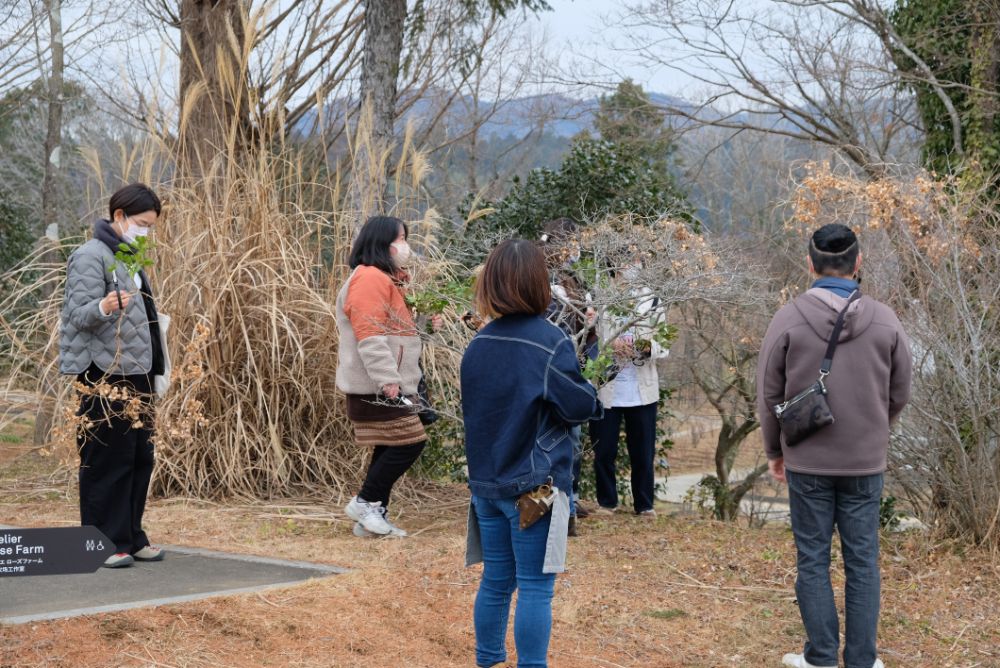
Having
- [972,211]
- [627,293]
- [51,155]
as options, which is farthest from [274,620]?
[51,155]

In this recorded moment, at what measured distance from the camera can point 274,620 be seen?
14.1 feet

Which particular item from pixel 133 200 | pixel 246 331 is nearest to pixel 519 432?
pixel 133 200

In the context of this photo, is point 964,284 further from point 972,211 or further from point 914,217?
point 972,211

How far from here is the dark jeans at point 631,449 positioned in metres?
6.73

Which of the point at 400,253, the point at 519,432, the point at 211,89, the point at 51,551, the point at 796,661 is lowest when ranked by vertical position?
the point at 796,661

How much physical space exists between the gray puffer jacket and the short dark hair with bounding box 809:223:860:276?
294 centimetres

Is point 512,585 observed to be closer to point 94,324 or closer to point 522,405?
point 522,405

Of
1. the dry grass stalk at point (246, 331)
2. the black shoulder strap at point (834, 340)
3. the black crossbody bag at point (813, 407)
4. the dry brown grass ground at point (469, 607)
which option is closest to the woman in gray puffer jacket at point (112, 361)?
the dry brown grass ground at point (469, 607)

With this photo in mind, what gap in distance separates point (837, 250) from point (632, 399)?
282 centimetres

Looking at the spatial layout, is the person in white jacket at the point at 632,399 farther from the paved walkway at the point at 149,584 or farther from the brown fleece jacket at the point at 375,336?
the paved walkway at the point at 149,584

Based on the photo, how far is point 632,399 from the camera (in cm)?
661

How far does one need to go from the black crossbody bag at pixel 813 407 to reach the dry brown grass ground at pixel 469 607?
1050 millimetres

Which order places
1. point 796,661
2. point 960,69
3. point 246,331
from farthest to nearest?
point 960,69, point 246,331, point 796,661

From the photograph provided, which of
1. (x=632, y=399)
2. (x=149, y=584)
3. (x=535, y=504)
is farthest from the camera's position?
(x=632, y=399)
